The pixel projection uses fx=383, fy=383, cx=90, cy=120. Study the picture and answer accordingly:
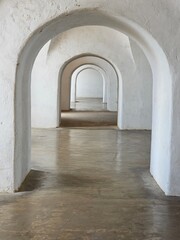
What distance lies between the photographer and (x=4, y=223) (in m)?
4.89

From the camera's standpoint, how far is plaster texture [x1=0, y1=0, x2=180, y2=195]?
5.85m

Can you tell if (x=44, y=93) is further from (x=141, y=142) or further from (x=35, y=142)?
(x=141, y=142)

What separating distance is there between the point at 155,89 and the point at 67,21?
2116mm

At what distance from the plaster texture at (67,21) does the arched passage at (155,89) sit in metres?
0.02

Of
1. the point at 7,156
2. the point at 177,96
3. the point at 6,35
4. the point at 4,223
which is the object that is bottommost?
the point at 4,223

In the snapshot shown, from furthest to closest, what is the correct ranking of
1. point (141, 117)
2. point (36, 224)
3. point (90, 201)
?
point (141, 117) → point (90, 201) → point (36, 224)

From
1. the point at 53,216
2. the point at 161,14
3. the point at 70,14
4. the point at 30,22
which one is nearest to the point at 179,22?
the point at 161,14

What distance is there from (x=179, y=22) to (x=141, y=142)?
19.3 ft

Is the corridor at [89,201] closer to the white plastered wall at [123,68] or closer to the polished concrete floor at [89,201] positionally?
the polished concrete floor at [89,201]

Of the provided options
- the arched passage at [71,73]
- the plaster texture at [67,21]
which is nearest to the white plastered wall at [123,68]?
the arched passage at [71,73]

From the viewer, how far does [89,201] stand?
229 inches

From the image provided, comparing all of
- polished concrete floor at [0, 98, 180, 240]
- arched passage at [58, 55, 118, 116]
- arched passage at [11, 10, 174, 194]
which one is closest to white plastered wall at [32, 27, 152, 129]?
polished concrete floor at [0, 98, 180, 240]

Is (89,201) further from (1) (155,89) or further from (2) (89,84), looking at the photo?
(2) (89,84)

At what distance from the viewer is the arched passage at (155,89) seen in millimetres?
6098
